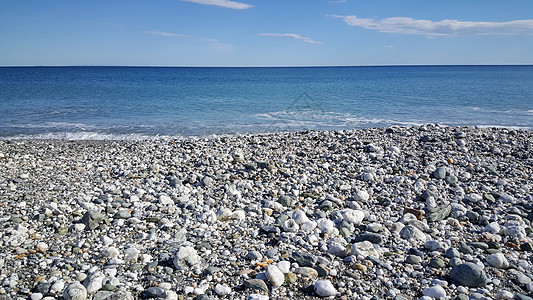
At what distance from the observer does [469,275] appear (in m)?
3.70

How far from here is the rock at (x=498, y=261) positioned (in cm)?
400

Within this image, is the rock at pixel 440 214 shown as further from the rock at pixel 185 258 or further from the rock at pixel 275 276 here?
the rock at pixel 185 258

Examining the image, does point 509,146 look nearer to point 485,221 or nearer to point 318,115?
point 485,221

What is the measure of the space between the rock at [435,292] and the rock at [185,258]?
93.7 inches

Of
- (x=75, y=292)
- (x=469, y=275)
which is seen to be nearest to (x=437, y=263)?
(x=469, y=275)

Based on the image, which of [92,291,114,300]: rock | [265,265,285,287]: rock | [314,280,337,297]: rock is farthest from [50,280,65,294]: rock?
[314,280,337,297]: rock

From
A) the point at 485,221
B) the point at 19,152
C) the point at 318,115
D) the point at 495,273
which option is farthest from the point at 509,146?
the point at 19,152

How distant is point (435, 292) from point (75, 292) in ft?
11.1

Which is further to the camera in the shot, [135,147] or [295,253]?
[135,147]

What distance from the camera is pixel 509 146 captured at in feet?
31.3

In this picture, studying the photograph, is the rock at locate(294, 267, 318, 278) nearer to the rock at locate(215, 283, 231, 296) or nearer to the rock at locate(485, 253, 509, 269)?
the rock at locate(215, 283, 231, 296)

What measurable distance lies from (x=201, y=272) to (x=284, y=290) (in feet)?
2.98

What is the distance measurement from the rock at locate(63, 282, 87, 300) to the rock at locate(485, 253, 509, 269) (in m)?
4.26

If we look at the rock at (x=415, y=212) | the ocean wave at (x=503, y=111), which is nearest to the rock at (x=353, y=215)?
the rock at (x=415, y=212)
